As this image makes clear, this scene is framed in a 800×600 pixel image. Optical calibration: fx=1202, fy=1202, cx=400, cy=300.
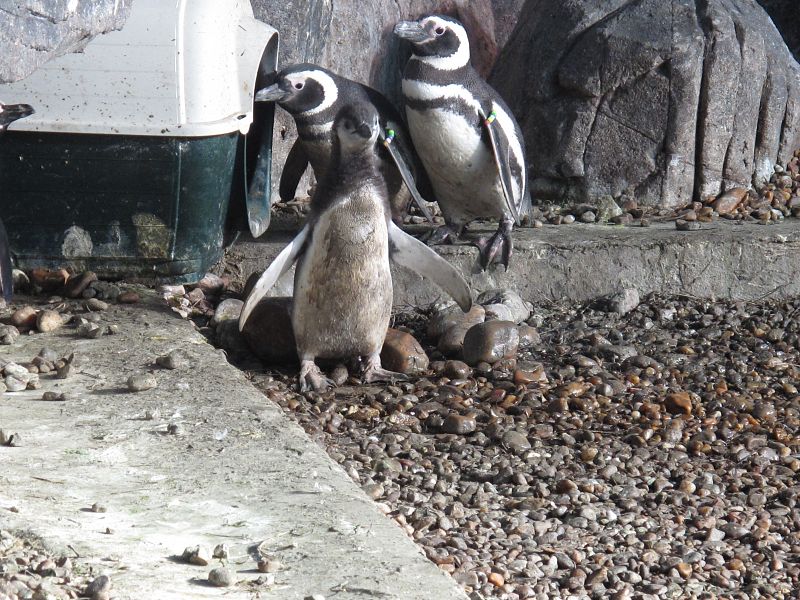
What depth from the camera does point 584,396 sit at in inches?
161

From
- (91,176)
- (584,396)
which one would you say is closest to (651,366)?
(584,396)

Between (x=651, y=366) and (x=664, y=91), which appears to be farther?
(x=664, y=91)

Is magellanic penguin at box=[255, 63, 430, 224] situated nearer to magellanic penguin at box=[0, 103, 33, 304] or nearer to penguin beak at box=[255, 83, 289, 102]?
penguin beak at box=[255, 83, 289, 102]

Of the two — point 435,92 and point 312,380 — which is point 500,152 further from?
point 312,380

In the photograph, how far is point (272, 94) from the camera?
16.1 ft

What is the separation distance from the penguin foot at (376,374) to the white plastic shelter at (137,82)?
3.38 feet

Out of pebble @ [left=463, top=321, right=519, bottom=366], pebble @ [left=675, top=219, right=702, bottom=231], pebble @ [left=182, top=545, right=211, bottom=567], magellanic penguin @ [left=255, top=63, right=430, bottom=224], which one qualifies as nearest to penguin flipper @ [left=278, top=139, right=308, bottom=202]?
magellanic penguin @ [left=255, top=63, right=430, bottom=224]

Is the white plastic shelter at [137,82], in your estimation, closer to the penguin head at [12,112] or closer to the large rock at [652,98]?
the penguin head at [12,112]

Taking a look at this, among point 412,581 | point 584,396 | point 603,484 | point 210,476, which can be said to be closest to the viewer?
point 412,581

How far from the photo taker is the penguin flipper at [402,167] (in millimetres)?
4871

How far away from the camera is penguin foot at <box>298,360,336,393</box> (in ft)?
13.9

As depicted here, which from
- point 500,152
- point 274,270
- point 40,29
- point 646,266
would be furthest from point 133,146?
point 40,29

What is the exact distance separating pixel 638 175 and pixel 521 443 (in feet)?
9.18

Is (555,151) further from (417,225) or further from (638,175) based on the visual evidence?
(417,225)
